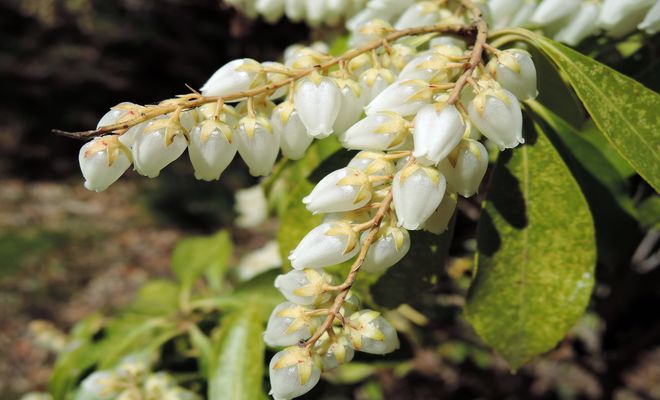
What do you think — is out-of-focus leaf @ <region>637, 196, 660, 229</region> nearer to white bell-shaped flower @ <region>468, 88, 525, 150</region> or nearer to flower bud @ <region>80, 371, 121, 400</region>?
white bell-shaped flower @ <region>468, 88, 525, 150</region>

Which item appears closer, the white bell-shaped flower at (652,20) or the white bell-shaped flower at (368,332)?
the white bell-shaped flower at (368,332)

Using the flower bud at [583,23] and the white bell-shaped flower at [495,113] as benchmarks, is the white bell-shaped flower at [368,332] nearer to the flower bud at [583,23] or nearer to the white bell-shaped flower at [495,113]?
the white bell-shaped flower at [495,113]

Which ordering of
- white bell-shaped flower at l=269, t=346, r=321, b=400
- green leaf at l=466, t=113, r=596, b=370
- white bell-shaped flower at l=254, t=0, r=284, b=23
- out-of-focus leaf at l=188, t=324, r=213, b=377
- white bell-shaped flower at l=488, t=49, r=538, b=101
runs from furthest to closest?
white bell-shaped flower at l=254, t=0, r=284, b=23
out-of-focus leaf at l=188, t=324, r=213, b=377
green leaf at l=466, t=113, r=596, b=370
white bell-shaped flower at l=488, t=49, r=538, b=101
white bell-shaped flower at l=269, t=346, r=321, b=400

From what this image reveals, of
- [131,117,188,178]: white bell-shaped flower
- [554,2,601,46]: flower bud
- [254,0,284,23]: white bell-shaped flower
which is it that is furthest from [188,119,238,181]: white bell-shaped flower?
[254,0,284,23]: white bell-shaped flower

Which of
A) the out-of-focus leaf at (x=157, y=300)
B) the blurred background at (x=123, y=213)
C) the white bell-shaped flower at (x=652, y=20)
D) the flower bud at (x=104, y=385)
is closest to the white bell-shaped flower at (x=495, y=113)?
the white bell-shaped flower at (x=652, y=20)

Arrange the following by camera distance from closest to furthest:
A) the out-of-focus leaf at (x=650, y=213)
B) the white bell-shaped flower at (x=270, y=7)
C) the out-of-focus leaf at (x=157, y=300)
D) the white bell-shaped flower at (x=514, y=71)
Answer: the white bell-shaped flower at (x=514, y=71) < the out-of-focus leaf at (x=650, y=213) < the white bell-shaped flower at (x=270, y=7) < the out-of-focus leaf at (x=157, y=300)
